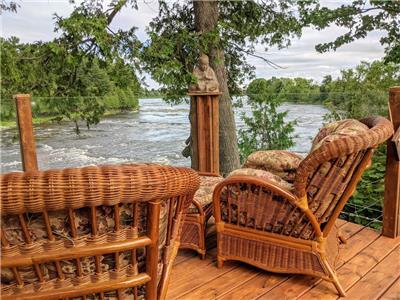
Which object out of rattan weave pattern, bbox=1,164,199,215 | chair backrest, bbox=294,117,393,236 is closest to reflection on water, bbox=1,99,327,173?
chair backrest, bbox=294,117,393,236

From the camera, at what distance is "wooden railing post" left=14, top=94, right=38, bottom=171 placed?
2.59m

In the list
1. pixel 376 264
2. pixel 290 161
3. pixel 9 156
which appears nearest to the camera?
pixel 376 264

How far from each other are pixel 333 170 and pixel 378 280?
2.70ft

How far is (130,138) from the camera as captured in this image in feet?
15.1

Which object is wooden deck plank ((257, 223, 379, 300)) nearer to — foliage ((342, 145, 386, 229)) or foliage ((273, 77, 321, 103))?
foliage ((342, 145, 386, 229))

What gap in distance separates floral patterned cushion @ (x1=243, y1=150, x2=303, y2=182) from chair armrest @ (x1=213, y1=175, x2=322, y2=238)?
420 millimetres

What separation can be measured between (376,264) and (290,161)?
84cm

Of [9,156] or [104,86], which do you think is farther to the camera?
[104,86]

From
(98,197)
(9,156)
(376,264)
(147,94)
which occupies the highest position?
(147,94)

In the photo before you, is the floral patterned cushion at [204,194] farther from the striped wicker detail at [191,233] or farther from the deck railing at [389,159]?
the deck railing at [389,159]

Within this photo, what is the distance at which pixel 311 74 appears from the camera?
17.3 ft

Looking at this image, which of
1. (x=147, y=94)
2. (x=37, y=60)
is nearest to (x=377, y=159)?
(x=147, y=94)

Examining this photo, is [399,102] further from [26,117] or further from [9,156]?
[9,156]

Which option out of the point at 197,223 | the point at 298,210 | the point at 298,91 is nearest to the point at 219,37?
the point at 298,91
